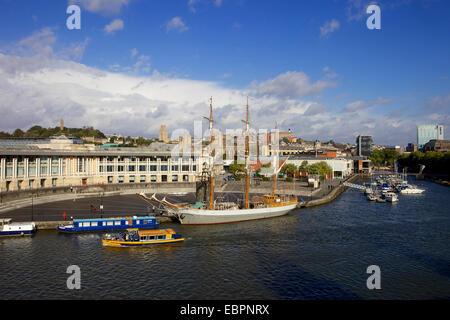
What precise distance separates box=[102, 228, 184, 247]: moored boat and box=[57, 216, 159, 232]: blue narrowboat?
393cm

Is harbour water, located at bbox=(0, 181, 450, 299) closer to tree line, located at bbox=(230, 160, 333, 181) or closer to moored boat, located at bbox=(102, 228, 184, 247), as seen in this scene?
moored boat, located at bbox=(102, 228, 184, 247)

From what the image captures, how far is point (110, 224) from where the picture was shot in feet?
Answer: 117

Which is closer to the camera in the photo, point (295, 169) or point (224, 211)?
point (224, 211)

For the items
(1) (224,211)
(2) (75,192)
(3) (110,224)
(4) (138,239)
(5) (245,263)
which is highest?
(2) (75,192)

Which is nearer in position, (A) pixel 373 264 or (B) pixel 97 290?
(B) pixel 97 290

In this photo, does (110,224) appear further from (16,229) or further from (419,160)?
(419,160)

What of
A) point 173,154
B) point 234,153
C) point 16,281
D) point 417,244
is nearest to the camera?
point 16,281

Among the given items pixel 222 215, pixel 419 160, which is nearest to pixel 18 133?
pixel 222 215

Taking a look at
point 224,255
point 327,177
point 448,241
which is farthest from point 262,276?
point 327,177

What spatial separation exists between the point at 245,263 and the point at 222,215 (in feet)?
47.6

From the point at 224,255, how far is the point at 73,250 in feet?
41.9

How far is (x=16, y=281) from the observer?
2256cm

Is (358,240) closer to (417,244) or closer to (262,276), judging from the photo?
(417,244)

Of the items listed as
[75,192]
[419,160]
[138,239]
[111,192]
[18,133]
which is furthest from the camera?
[18,133]
